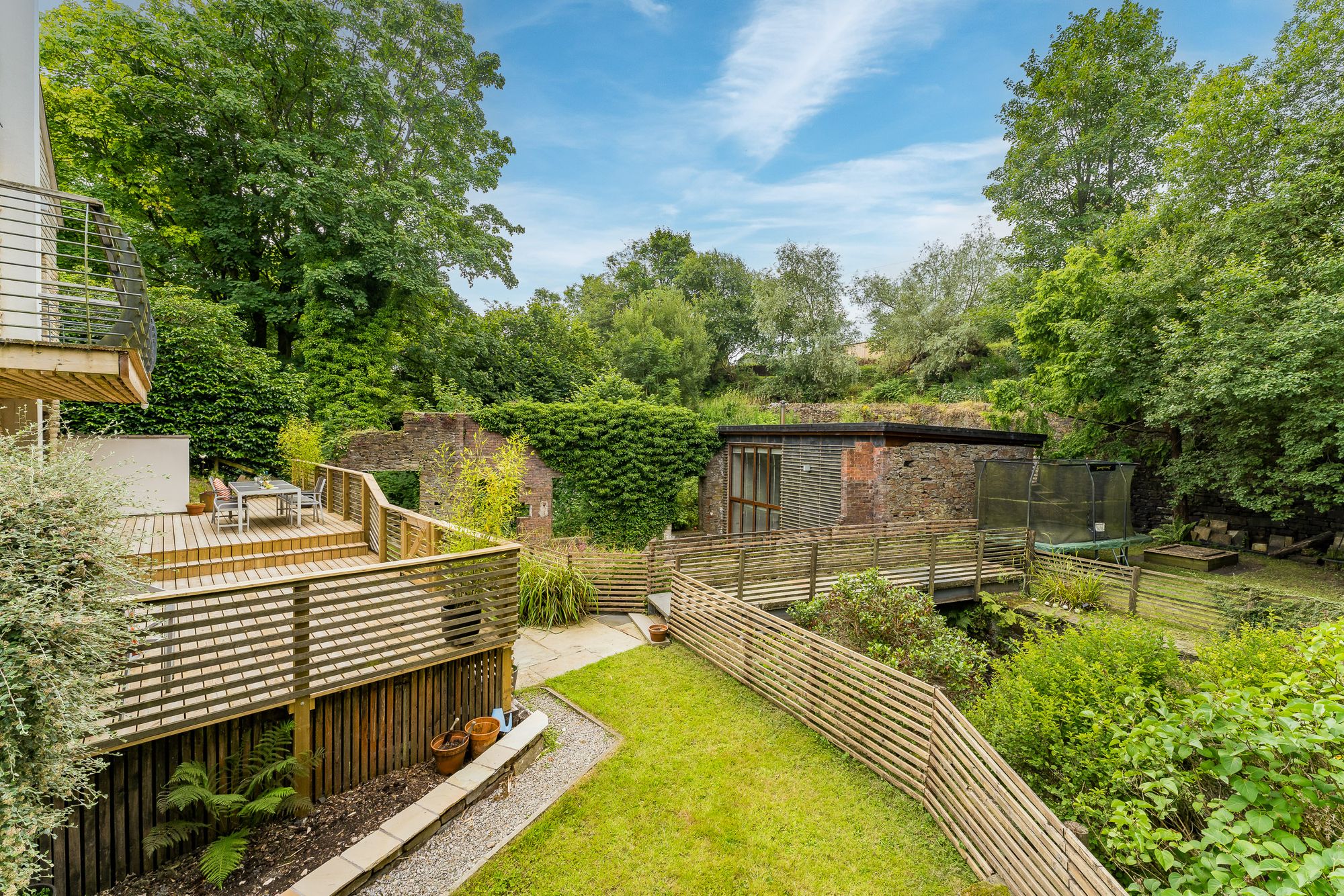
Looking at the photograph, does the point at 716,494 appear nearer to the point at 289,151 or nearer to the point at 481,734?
the point at 481,734

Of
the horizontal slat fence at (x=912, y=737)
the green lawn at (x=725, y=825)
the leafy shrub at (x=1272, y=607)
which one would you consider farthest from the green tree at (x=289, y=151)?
the leafy shrub at (x=1272, y=607)

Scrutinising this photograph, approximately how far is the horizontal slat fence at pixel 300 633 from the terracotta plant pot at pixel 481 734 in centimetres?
62

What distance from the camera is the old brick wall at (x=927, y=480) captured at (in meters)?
10.2

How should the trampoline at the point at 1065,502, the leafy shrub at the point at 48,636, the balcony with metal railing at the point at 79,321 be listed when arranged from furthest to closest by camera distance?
the trampoline at the point at 1065,502 < the balcony with metal railing at the point at 79,321 < the leafy shrub at the point at 48,636

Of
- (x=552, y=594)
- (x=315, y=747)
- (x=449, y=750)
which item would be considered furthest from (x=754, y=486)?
(x=315, y=747)

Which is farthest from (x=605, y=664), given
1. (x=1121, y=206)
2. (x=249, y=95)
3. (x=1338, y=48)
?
(x=1121, y=206)

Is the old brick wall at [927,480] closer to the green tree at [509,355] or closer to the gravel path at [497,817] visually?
the gravel path at [497,817]

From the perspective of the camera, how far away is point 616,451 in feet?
Answer: 41.0

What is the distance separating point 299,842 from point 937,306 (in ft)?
74.8

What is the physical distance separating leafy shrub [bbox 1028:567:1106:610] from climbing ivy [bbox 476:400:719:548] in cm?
755

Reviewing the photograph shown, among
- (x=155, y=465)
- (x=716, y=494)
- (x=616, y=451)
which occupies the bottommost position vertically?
(x=716, y=494)

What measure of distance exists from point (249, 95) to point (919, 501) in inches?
723

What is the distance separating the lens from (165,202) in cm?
1343

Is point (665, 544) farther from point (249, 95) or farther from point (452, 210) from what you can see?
point (249, 95)
